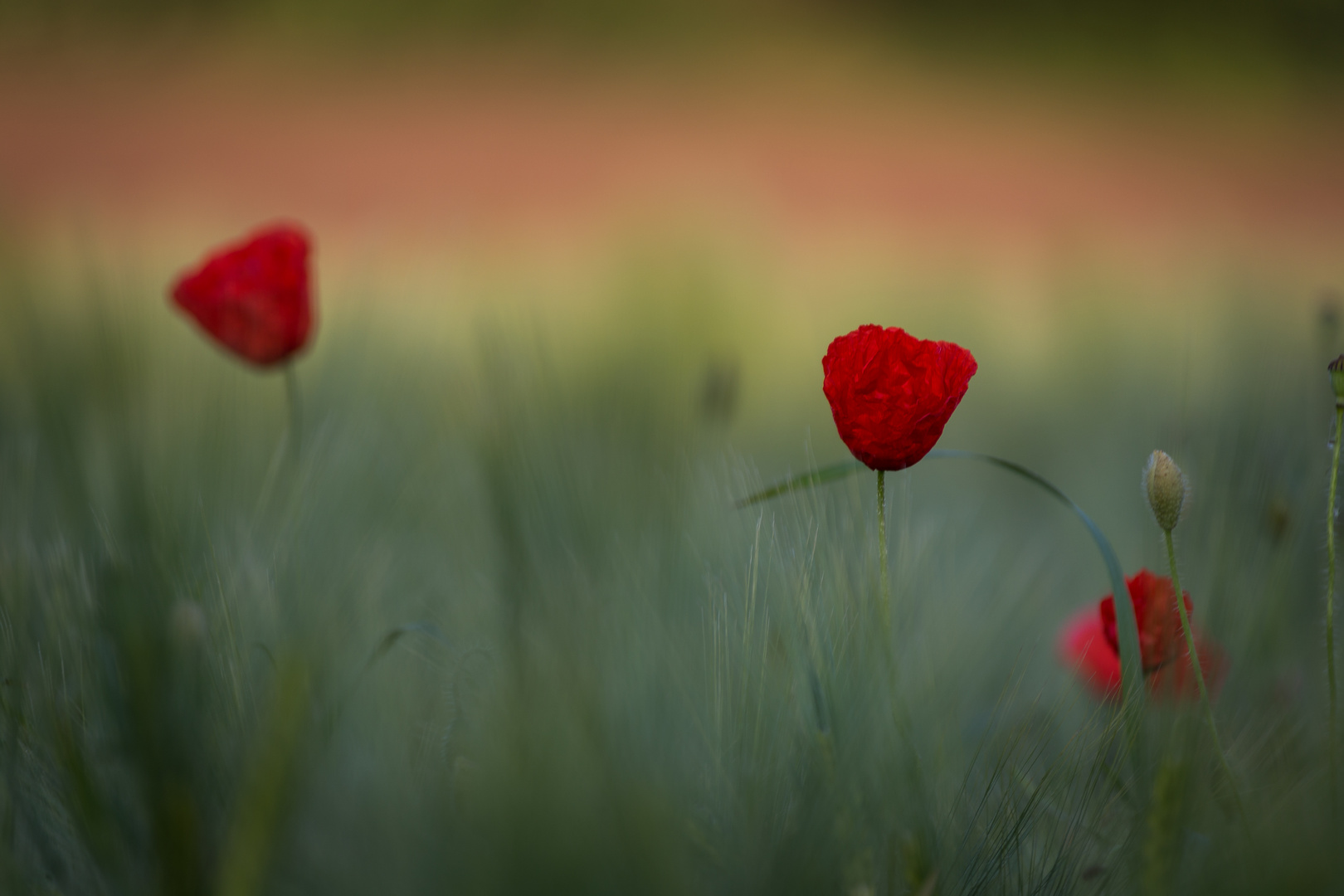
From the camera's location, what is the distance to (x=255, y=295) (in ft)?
0.95

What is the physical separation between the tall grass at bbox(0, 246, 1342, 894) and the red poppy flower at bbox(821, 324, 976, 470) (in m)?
0.01

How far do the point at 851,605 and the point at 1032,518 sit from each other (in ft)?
1.22

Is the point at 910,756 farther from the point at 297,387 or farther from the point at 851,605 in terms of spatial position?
the point at 297,387

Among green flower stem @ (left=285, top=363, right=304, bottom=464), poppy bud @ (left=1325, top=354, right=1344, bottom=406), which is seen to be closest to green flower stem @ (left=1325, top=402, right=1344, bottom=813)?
poppy bud @ (left=1325, top=354, right=1344, bottom=406)

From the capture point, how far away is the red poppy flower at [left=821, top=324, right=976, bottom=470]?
0.19 meters

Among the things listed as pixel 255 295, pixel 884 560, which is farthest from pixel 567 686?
pixel 255 295

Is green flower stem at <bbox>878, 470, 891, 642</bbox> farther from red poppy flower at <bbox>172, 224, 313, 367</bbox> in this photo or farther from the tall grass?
red poppy flower at <bbox>172, 224, 313, 367</bbox>

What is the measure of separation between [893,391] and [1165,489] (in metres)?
0.05

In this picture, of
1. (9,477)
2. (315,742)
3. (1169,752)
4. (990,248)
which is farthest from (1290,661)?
(990,248)

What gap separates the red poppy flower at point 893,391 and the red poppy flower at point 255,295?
0.63 ft

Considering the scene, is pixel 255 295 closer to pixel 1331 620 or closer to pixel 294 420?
pixel 294 420

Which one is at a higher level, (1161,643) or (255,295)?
(255,295)

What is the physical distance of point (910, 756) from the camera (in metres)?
0.15

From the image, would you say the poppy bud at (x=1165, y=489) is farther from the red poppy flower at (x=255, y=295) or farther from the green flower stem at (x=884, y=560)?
the red poppy flower at (x=255, y=295)
